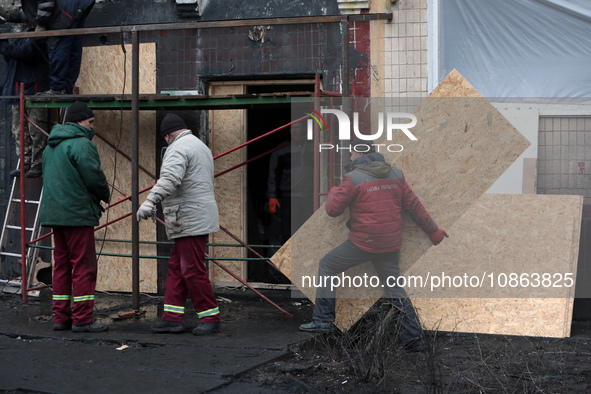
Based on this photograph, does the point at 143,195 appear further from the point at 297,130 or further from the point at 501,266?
the point at 501,266

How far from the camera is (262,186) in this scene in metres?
8.80

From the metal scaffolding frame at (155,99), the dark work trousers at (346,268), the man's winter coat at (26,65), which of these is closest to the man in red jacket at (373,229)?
the dark work trousers at (346,268)

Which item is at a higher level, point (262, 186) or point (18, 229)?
point (262, 186)

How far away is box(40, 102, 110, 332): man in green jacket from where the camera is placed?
6188 millimetres

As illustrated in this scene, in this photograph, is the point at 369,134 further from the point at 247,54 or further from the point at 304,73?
the point at 247,54

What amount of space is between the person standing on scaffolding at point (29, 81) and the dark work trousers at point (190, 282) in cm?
303

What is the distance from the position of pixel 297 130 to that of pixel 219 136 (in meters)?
0.96

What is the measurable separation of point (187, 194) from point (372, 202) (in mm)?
1555

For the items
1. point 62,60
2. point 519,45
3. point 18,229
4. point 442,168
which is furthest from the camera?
point 18,229

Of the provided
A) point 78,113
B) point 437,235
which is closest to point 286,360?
point 437,235

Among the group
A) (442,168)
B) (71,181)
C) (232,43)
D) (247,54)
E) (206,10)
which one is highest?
(206,10)

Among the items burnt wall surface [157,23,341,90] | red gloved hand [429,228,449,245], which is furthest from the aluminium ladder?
red gloved hand [429,228,449,245]

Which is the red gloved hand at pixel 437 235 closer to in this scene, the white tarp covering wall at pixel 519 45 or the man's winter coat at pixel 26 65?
the white tarp covering wall at pixel 519 45

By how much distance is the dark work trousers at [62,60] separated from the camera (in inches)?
320
